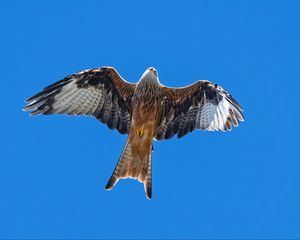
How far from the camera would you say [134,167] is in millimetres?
17000

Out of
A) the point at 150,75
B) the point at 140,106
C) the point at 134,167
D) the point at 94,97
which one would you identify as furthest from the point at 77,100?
the point at 134,167

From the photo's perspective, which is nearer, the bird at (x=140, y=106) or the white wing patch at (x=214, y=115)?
the bird at (x=140, y=106)

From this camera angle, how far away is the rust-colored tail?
16.9 meters

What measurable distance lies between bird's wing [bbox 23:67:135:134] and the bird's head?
1.17 ft

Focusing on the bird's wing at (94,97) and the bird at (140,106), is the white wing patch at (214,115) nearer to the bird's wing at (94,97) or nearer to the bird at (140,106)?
the bird at (140,106)

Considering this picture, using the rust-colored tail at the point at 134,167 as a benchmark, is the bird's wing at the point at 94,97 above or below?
above

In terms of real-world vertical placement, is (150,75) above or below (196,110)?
above

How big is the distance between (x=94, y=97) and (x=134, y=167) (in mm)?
1948

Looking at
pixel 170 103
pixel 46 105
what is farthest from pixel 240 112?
pixel 46 105

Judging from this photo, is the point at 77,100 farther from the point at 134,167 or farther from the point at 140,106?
the point at 134,167

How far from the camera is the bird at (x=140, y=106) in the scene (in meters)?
17.1

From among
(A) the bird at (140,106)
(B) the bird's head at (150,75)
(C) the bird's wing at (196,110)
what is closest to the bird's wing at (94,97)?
(A) the bird at (140,106)

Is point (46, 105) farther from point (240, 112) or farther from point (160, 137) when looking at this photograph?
point (240, 112)

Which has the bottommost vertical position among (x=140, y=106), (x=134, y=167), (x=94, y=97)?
(x=134, y=167)
